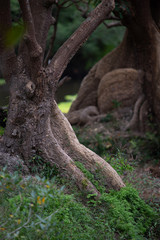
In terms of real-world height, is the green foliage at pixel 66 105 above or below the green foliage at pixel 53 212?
below

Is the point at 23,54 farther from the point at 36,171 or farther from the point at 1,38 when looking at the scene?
the point at 36,171

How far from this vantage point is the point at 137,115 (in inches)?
352

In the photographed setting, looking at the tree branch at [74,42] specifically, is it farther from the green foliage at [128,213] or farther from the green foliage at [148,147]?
the green foliage at [148,147]

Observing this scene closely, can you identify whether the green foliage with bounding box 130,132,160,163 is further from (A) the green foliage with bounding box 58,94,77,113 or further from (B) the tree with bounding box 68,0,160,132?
(A) the green foliage with bounding box 58,94,77,113

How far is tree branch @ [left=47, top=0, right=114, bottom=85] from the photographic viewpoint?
4.51 m

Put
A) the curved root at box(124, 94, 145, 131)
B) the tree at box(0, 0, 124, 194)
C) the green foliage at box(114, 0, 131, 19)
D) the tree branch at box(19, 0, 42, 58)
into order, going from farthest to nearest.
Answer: the curved root at box(124, 94, 145, 131)
the green foliage at box(114, 0, 131, 19)
the tree at box(0, 0, 124, 194)
the tree branch at box(19, 0, 42, 58)

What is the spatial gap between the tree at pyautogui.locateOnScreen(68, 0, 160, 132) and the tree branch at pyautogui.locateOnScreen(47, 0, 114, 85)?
2552mm

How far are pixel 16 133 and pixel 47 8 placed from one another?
1.95 metres

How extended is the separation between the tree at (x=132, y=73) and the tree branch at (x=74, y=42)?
2552 millimetres

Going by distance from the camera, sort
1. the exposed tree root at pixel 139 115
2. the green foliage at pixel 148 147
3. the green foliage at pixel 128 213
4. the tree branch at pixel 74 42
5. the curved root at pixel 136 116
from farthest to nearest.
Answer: the curved root at pixel 136 116 < the exposed tree root at pixel 139 115 < the green foliage at pixel 148 147 < the tree branch at pixel 74 42 < the green foliage at pixel 128 213

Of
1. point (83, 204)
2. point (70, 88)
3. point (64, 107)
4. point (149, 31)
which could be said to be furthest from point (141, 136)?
point (70, 88)

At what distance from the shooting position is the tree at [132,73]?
797cm

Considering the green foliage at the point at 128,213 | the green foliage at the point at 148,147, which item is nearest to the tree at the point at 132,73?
the green foliage at the point at 148,147

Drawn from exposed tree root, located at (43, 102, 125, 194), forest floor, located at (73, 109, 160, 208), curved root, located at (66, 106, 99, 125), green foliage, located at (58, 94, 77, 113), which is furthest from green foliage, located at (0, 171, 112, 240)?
green foliage, located at (58, 94, 77, 113)
